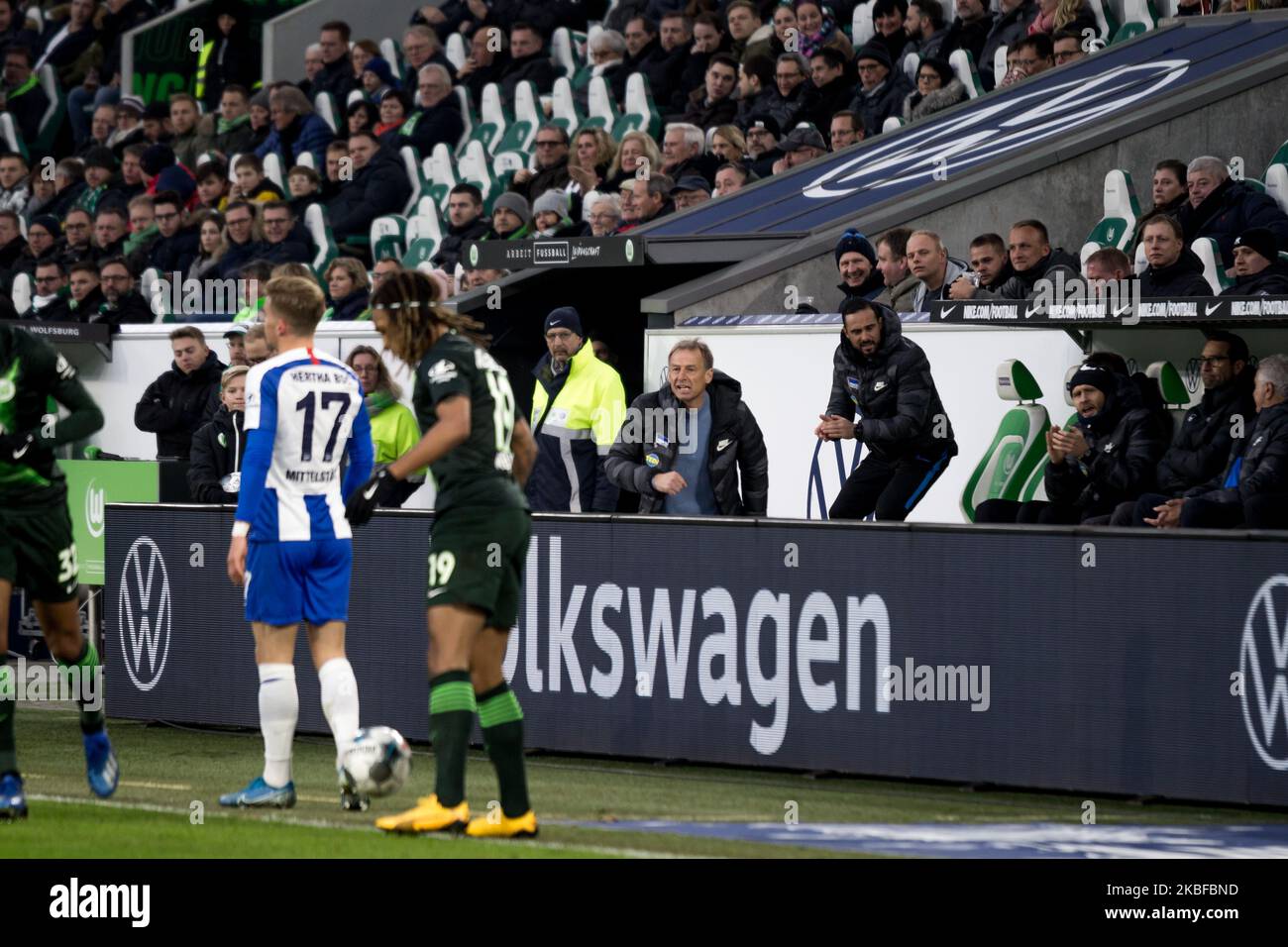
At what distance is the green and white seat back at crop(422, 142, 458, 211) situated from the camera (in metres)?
21.6

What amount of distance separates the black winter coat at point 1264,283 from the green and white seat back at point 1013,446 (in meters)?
1.53

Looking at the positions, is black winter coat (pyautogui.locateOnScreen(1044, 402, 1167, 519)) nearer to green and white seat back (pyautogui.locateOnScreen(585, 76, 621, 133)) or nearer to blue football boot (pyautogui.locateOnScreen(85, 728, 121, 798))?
blue football boot (pyautogui.locateOnScreen(85, 728, 121, 798))

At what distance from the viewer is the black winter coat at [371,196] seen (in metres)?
21.4

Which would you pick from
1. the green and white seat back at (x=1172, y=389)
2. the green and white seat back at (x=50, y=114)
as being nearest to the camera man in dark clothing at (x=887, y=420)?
the green and white seat back at (x=1172, y=389)

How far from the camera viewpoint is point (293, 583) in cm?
894

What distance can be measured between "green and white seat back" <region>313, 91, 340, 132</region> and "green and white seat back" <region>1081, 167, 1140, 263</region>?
12.1 meters

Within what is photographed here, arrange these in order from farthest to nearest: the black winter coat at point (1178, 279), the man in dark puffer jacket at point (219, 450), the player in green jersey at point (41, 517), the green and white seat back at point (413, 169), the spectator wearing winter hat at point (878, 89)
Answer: the green and white seat back at point (413, 169) → the spectator wearing winter hat at point (878, 89) → the man in dark puffer jacket at point (219, 450) → the black winter coat at point (1178, 279) → the player in green jersey at point (41, 517)

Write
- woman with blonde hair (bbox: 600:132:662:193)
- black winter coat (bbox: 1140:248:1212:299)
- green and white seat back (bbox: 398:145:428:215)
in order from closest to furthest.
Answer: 1. black winter coat (bbox: 1140:248:1212:299)
2. woman with blonde hair (bbox: 600:132:662:193)
3. green and white seat back (bbox: 398:145:428:215)

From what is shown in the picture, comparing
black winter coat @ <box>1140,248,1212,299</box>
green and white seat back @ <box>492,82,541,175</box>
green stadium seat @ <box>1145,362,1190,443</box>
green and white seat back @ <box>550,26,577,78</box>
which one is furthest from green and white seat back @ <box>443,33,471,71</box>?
black winter coat @ <box>1140,248,1212,299</box>

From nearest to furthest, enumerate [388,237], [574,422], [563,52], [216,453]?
[216,453] < [574,422] < [388,237] < [563,52]

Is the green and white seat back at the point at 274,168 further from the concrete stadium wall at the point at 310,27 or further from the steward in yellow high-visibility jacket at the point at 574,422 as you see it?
the steward in yellow high-visibility jacket at the point at 574,422

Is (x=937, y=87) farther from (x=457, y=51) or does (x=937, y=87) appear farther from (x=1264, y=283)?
(x=457, y=51)

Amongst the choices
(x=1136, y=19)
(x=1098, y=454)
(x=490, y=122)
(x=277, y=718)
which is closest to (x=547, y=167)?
(x=490, y=122)

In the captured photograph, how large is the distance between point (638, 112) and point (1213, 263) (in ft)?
27.9
